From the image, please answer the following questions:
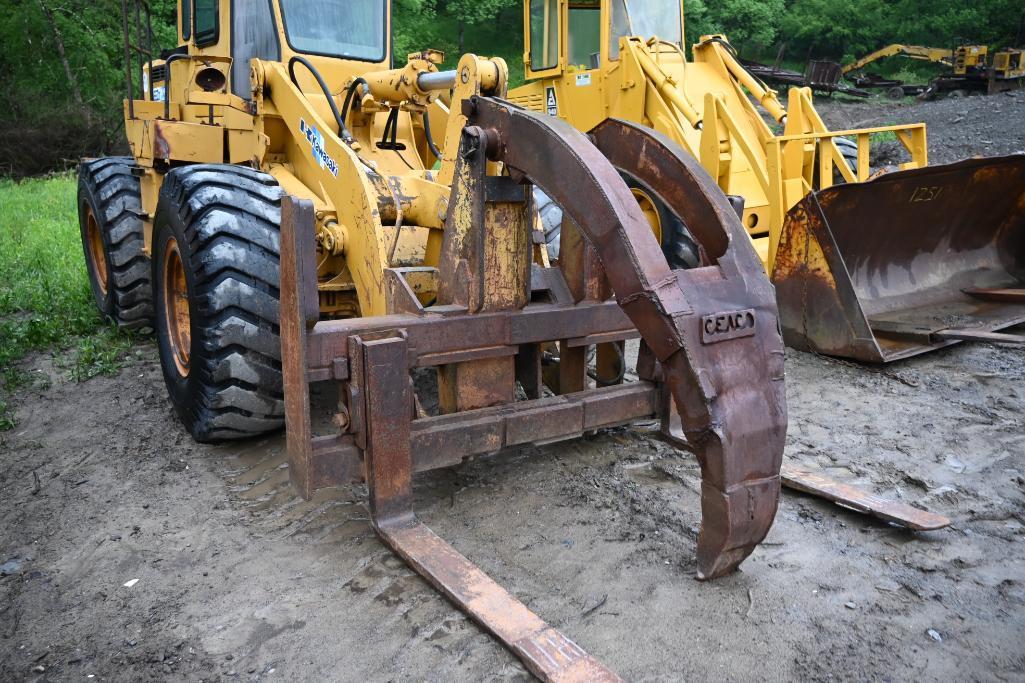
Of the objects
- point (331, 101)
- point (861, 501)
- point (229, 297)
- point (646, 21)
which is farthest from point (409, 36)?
point (861, 501)

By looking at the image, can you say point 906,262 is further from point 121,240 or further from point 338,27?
point 121,240

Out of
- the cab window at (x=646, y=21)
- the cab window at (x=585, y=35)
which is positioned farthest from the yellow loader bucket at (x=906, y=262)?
the cab window at (x=585, y=35)

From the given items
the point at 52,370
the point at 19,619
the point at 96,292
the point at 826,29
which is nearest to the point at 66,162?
the point at 96,292

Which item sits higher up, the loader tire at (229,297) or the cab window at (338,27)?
the cab window at (338,27)

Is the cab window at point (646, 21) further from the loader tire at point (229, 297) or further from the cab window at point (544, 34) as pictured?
the loader tire at point (229, 297)

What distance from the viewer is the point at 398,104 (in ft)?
14.4

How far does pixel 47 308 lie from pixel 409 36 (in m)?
22.1

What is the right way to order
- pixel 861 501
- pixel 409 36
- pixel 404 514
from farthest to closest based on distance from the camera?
pixel 409 36 → pixel 861 501 → pixel 404 514

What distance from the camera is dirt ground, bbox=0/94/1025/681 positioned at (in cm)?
253

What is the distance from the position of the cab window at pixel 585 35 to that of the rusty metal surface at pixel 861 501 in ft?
18.5

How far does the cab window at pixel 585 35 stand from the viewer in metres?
8.28

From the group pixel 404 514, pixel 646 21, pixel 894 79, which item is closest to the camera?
pixel 404 514

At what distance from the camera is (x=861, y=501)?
339 cm

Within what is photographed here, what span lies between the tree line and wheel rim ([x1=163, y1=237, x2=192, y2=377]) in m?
15.7
